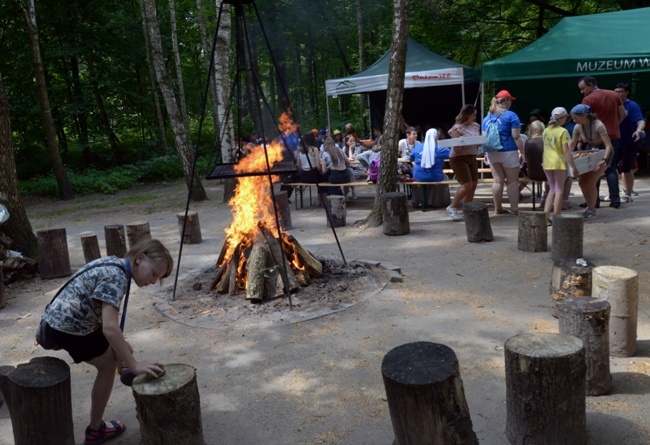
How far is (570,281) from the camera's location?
496cm

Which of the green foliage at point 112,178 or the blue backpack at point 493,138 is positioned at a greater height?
the blue backpack at point 493,138

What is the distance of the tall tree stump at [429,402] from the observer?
2863mm

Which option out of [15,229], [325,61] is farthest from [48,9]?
[15,229]

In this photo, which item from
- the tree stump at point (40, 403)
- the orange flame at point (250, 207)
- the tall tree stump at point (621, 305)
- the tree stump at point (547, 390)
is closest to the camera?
the tree stump at point (547, 390)

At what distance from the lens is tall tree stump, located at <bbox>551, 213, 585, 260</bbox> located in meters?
6.46

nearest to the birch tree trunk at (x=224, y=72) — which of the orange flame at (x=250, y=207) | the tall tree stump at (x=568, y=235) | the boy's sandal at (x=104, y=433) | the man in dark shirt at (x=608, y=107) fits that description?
the orange flame at (x=250, y=207)

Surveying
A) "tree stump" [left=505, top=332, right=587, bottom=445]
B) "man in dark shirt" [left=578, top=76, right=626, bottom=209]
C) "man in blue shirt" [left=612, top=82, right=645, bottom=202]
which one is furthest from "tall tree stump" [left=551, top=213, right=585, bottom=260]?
"tree stump" [left=505, top=332, right=587, bottom=445]

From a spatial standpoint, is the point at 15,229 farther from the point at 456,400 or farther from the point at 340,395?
the point at 456,400

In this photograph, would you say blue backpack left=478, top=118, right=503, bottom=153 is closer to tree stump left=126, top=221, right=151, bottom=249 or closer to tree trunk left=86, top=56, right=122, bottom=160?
tree stump left=126, top=221, right=151, bottom=249

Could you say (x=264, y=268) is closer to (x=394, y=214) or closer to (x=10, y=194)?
(x=394, y=214)

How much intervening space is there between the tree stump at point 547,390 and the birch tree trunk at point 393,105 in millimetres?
6016

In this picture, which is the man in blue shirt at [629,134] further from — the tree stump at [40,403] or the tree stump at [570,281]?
the tree stump at [40,403]

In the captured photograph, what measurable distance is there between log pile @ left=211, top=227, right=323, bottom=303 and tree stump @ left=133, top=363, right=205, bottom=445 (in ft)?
8.55

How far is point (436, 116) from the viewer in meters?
18.5
